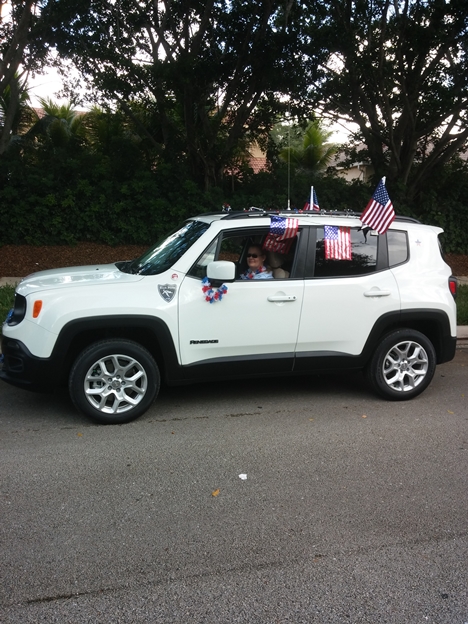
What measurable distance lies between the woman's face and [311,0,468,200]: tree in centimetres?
776

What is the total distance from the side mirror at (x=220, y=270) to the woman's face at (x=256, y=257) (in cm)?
70

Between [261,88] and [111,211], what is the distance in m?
4.58

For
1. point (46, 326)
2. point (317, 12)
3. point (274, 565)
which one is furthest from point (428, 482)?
point (317, 12)

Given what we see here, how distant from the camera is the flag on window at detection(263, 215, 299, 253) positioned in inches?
230

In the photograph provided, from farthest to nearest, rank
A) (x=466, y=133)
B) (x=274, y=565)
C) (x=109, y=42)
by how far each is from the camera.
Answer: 1. (x=466, y=133)
2. (x=109, y=42)
3. (x=274, y=565)

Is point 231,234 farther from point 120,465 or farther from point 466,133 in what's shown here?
point 466,133

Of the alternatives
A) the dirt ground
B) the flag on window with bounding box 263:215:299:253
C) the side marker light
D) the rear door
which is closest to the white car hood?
the side marker light

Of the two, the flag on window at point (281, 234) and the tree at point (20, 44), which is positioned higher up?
the tree at point (20, 44)

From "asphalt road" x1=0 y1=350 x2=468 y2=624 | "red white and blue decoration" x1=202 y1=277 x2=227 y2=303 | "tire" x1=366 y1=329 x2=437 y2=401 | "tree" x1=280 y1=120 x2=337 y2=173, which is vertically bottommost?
"asphalt road" x1=0 y1=350 x2=468 y2=624

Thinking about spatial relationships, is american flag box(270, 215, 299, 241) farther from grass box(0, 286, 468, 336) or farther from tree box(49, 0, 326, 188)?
tree box(49, 0, 326, 188)

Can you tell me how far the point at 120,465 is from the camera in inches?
179

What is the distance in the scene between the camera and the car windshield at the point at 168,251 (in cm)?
571

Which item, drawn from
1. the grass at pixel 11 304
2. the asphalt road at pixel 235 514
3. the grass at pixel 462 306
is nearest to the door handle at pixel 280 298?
the asphalt road at pixel 235 514

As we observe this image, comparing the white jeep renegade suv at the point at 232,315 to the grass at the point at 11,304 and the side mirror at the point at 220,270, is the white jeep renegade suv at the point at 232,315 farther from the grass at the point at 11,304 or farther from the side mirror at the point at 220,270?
the grass at the point at 11,304
